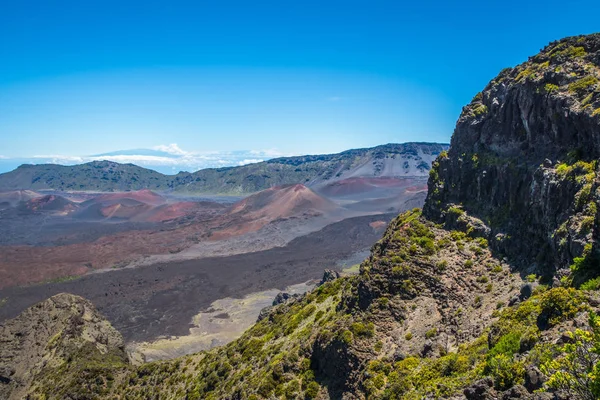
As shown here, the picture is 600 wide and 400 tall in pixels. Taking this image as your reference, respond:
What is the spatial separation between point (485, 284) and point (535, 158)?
539 cm

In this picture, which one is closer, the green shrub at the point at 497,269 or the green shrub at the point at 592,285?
the green shrub at the point at 592,285

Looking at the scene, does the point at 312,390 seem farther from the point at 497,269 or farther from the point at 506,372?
the point at 506,372

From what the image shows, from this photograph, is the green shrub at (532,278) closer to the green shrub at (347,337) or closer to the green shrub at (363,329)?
the green shrub at (363,329)

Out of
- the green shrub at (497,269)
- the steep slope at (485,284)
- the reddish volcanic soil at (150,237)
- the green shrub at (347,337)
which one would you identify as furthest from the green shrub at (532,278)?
the reddish volcanic soil at (150,237)

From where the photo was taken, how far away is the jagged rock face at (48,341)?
3030 centimetres

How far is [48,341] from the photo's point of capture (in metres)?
33.0

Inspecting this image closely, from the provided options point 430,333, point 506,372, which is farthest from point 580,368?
point 430,333

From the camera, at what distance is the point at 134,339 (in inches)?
2119

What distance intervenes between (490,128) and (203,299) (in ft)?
209

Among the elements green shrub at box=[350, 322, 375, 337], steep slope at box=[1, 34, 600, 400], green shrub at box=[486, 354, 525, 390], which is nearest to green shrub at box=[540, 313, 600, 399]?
steep slope at box=[1, 34, 600, 400]

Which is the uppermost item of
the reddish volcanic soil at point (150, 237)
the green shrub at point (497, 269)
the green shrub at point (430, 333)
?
the green shrub at point (497, 269)

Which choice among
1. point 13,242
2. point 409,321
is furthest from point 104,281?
point 409,321

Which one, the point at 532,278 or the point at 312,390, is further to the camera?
the point at 312,390

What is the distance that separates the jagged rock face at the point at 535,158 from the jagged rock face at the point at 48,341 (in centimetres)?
2927
